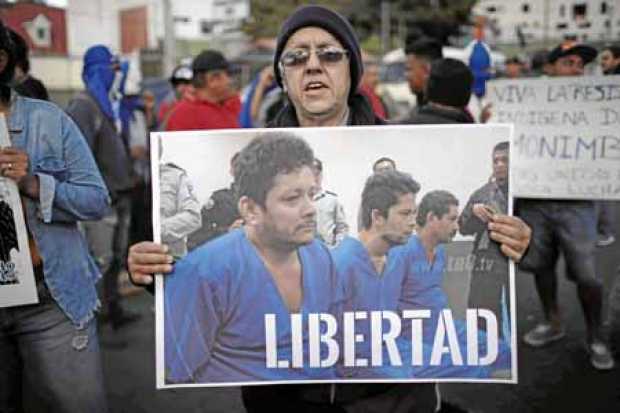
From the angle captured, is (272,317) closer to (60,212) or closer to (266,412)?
(266,412)

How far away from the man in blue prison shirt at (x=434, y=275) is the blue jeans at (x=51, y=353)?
1.00 metres

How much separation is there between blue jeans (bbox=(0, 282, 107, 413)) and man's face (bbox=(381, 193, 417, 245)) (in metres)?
0.99

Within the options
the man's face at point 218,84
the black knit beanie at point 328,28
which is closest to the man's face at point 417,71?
the man's face at point 218,84

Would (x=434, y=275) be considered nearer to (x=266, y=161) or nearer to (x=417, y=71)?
(x=266, y=161)

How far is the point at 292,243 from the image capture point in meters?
1.62

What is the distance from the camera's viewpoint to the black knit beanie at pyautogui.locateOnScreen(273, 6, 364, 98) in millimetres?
1804

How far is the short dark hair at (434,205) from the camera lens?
160 centimetres

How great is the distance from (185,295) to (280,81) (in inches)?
26.7

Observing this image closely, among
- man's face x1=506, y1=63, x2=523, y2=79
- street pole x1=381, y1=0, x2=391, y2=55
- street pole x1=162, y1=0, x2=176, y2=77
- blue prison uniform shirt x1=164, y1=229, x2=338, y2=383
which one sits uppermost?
street pole x1=381, y1=0, x2=391, y2=55

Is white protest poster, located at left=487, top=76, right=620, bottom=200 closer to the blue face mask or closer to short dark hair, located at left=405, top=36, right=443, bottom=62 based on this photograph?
short dark hair, located at left=405, top=36, right=443, bottom=62

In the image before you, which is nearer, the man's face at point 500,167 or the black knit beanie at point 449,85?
the man's face at point 500,167

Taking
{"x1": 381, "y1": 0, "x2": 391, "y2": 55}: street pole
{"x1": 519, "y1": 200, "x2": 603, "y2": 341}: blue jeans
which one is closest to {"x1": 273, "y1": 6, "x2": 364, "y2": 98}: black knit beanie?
{"x1": 519, "y1": 200, "x2": 603, "y2": 341}: blue jeans

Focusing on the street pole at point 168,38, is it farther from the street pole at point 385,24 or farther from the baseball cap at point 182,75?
the street pole at point 385,24

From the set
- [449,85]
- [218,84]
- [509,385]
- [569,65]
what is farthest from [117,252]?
[569,65]
